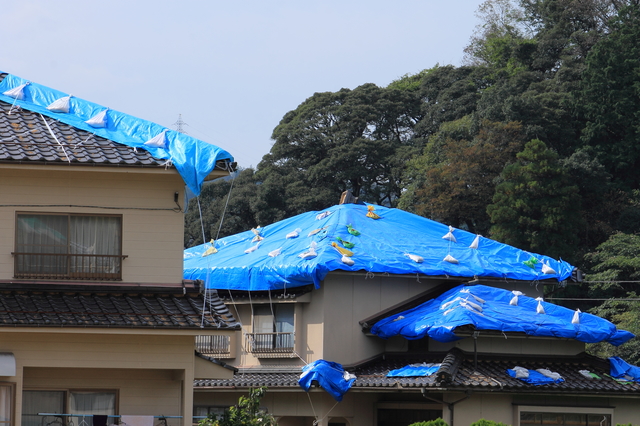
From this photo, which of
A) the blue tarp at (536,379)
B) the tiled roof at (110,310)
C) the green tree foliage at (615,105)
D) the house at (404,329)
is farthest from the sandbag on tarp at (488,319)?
the green tree foliage at (615,105)

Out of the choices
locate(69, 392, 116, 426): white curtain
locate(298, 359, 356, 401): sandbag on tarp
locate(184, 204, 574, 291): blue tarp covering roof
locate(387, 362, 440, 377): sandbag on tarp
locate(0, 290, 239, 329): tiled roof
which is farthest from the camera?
locate(184, 204, 574, 291): blue tarp covering roof

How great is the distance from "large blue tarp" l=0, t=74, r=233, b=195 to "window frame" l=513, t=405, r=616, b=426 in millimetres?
10478

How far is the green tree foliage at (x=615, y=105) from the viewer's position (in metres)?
47.0

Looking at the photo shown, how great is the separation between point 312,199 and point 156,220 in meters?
36.6

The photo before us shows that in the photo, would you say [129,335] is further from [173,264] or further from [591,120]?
[591,120]

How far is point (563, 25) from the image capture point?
57.5m

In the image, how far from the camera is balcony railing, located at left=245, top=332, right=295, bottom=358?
2455cm

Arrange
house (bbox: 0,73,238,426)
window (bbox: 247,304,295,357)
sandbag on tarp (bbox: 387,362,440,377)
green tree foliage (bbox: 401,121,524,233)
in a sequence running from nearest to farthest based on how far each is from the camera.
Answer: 1. house (bbox: 0,73,238,426)
2. sandbag on tarp (bbox: 387,362,440,377)
3. window (bbox: 247,304,295,357)
4. green tree foliage (bbox: 401,121,524,233)

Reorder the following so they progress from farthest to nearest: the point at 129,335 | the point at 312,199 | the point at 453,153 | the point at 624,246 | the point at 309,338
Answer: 1. the point at 312,199
2. the point at 453,153
3. the point at 624,246
4. the point at 309,338
5. the point at 129,335

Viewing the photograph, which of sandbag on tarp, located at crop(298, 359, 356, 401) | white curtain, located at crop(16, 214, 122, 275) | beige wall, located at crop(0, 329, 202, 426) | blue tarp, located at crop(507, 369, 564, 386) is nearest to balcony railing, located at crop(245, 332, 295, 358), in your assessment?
sandbag on tarp, located at crop(298, 359, 356, 401)

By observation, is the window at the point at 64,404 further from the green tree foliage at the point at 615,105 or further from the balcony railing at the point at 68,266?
the green tree foliage at the point at 615,105

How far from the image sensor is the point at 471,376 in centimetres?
2066

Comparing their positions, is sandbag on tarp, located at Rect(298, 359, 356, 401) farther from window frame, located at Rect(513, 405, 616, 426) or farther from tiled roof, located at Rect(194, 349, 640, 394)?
window frame, located at Rect(513, 405, 616, 426)

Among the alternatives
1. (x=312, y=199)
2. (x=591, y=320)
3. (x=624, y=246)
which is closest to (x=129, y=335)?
(x=591, y=320)
